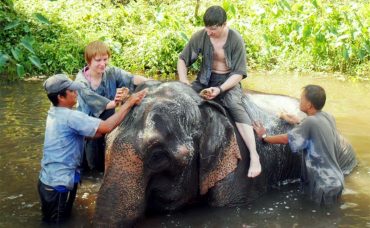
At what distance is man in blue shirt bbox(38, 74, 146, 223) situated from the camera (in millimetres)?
4328

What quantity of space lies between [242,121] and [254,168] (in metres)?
0.44

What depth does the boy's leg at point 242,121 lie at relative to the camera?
192 inches

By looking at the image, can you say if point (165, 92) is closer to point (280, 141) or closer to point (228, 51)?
point (228, 51)

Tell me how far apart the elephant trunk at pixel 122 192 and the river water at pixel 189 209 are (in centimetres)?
20

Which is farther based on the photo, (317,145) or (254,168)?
(317,145)

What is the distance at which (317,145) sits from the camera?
507cm

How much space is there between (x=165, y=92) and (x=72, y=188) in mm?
1069

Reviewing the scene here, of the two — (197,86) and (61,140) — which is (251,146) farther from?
(61,140)

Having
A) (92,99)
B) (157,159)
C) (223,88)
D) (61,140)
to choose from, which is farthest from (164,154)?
(92,99)

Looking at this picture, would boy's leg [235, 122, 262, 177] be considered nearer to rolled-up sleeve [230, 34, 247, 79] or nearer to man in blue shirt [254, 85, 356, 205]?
man in blue shirt [254, 85, 356, 205]

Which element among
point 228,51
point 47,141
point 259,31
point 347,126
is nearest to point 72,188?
point 47,141

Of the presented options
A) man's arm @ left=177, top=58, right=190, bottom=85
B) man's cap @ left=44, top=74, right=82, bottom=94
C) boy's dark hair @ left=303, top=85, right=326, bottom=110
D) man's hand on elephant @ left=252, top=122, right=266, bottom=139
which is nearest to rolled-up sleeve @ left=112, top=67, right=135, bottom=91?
man's arm @ left=177, top=58, right=190, bottom=85

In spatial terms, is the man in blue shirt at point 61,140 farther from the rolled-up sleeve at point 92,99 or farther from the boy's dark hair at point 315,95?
the boy's dark hair at point 315,95

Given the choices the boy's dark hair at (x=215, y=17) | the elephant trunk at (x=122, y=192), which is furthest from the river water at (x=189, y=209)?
the boy's dark hair at (x=215, y=17)
